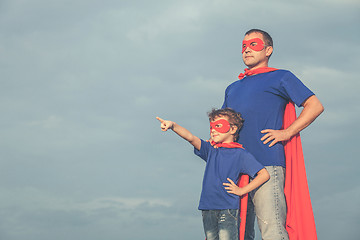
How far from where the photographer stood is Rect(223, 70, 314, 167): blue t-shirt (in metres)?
5.41

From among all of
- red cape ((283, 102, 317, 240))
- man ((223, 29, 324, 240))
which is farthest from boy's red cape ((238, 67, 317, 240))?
man ((223, 29, 324, 240))

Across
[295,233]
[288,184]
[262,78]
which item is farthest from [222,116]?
[295,233]

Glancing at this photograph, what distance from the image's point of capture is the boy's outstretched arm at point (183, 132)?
5484 millimetres

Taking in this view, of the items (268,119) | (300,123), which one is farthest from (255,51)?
(300,123)

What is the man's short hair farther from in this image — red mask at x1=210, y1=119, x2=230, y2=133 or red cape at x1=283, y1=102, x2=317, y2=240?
red mask at x1=210, y1=119, x2=230, y2=133

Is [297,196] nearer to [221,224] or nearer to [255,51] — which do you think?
[221,224]

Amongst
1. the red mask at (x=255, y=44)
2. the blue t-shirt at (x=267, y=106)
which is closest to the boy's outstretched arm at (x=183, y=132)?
the blue t-shirt at (x=267, y=106)

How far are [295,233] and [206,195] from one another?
1.09 m

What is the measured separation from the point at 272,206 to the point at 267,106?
1135 millimetres

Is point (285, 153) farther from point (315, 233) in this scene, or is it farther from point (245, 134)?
point (315, 233)

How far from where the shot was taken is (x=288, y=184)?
548 cm

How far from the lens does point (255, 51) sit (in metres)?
5.77

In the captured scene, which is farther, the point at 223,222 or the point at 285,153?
the point at 285,153

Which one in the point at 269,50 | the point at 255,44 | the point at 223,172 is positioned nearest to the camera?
the point at 223,172
